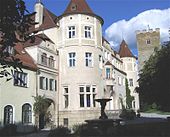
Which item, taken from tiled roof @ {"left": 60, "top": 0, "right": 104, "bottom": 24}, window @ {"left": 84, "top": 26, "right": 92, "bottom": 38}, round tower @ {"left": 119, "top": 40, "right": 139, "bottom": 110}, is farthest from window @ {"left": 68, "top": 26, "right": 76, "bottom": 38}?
round tower @ {"left": 119, "top": 40, "right": 139, "bottom": 110}

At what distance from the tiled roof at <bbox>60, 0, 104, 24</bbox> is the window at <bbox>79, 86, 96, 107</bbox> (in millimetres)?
9598

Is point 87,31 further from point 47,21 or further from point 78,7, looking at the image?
point 47,21

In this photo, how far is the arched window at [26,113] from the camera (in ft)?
98.6

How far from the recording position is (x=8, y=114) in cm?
2811

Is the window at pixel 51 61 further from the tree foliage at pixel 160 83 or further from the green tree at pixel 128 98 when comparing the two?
the green tree at pixel 128 98

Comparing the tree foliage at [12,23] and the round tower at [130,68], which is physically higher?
the round tower at [130,68]

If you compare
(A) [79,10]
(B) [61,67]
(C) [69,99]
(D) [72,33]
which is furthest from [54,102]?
(A) [79,10]

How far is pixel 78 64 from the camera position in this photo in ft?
118

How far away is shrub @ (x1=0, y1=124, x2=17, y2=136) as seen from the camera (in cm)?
2509

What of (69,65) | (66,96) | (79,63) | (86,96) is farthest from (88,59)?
(66,96)

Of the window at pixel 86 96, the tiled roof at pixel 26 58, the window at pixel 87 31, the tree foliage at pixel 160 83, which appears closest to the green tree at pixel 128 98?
the window at pixel 86 96

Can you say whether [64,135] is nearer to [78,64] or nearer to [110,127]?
[110,127]

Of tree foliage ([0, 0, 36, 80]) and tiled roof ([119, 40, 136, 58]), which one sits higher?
tiled roof ([119, 40, 136, 58])

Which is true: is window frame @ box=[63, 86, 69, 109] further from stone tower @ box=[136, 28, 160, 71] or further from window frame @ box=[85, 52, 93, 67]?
stone tower @ box=[136, 28, 160, 71]
